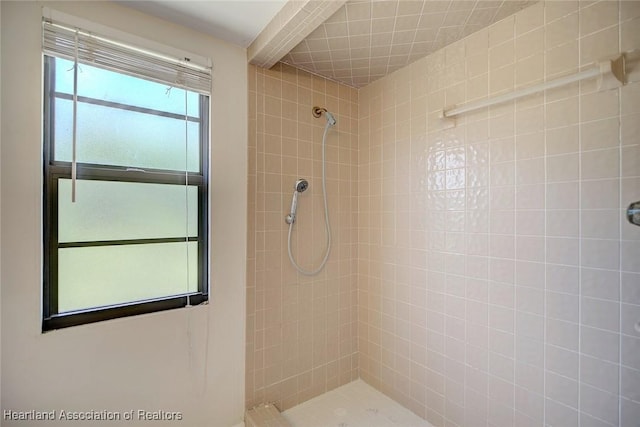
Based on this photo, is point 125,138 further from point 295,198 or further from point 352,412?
point 352,412

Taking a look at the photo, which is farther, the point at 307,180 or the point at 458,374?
the point at 307,180

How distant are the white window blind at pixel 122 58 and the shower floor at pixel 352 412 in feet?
6.31

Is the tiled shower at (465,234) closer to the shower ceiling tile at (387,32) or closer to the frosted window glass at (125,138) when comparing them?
the shower ceiling tile at (387,32)

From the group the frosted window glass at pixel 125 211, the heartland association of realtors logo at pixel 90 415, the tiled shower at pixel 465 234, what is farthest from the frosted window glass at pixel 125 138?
the heartland association of realtors logo at pixel 90 415

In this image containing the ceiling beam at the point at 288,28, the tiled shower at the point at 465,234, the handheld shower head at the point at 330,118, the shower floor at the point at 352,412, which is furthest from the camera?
the handheld shower head at the point at 330,118

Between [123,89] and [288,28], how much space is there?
81cm

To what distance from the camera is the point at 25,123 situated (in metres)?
1.11

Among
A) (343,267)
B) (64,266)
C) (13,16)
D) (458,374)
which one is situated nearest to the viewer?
(13,16)

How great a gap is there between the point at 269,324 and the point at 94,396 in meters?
0.83

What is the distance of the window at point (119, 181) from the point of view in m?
1.20

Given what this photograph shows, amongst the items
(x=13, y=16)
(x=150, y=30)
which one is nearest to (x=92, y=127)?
(x=13, y=16)

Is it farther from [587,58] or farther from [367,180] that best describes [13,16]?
[587,58]

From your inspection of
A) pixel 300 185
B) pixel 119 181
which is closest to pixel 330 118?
pixel 300 185

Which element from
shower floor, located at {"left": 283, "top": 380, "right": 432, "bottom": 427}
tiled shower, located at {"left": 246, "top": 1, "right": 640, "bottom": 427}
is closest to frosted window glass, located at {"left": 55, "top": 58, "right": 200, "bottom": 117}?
tiled shower, located at {"left": 246, "top": 1, "right": 640, "bottom": 427}
